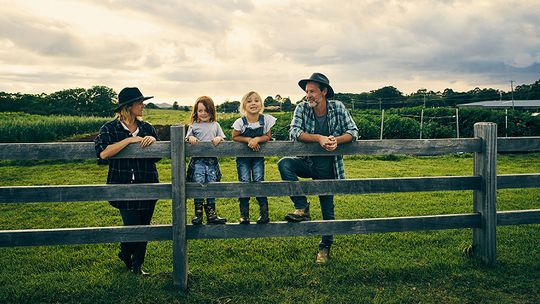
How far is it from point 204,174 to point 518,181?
351 centimetres

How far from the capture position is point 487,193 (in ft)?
16.1

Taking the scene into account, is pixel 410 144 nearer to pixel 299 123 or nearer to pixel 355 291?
pixel 299 123

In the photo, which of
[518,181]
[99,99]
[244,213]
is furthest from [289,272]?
[99,99]

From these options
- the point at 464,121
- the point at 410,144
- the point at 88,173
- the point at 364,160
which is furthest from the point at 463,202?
the point at 464,121

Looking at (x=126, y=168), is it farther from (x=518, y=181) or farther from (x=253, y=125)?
(x=518, y=181)

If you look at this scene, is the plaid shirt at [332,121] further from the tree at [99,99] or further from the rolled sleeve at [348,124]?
the tree at [99,99]

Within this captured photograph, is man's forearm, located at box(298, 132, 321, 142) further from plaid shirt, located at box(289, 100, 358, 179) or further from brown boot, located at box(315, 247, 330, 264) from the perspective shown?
brown boot, located at box(315, 247, 330, 264)

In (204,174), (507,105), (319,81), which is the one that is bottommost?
(204,174)

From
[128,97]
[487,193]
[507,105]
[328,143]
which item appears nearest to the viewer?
[328,143]

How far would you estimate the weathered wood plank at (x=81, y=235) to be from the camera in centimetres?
434

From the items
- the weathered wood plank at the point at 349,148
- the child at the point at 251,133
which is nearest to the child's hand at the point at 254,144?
the weathered wood plank at the point at 349,148

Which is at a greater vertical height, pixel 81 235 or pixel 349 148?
pixel 349 148

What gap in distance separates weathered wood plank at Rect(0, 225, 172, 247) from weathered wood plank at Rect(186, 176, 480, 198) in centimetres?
54

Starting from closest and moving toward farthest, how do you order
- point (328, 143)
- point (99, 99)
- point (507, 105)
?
1. point (328, 143)
2. point (507, 105)
3. point (99, 99)
